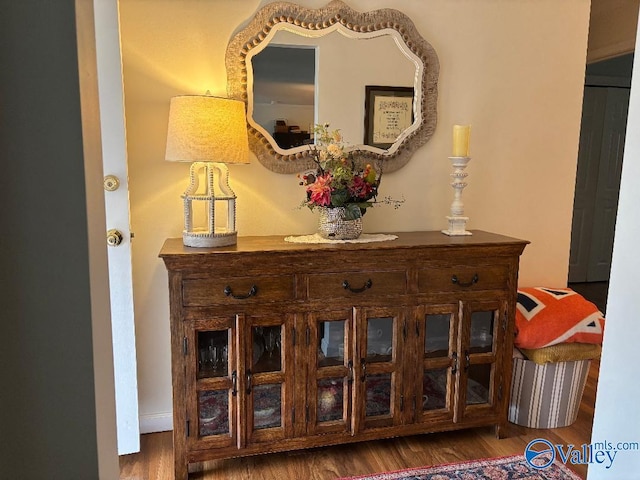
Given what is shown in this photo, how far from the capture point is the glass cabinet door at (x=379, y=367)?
2072 millimetres

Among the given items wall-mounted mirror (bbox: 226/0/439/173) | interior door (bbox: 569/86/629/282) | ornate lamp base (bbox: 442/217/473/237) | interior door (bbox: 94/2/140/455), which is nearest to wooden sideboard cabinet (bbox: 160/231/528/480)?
ornate lamp base (bbox: 442/217/473/237)

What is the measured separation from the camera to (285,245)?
2.02m

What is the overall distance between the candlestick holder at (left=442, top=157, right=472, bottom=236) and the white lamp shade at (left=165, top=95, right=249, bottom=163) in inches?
43.2

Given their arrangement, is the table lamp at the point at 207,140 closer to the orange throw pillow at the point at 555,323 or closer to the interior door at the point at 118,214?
the interior door at the point at 118,214

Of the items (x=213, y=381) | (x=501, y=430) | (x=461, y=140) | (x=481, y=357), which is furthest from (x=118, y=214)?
(x=501, y=430)

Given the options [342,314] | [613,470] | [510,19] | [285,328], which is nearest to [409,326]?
[342,314]

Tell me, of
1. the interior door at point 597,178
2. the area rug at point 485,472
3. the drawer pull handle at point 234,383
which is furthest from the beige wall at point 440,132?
the interior door at point 597,178

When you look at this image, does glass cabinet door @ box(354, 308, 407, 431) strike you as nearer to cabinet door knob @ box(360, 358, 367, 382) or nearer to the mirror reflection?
cabinet door knob @ box(360, 358, 367, 382)

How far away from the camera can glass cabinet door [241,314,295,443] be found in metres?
1.96

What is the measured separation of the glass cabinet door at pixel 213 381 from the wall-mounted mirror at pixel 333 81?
0.85m

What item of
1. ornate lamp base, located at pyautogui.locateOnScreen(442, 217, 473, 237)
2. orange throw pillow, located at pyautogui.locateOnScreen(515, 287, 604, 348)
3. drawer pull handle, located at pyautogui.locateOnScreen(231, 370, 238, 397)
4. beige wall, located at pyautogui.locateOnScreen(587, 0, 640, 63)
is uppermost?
beige wall, located at pyautogui.locateOnScreen(587, 0, 640, 63)

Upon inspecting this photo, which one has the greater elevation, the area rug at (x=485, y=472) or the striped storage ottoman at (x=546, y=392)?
the striped storage ottoman at (x=546, y=392)

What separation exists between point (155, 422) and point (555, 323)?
6.65 ft

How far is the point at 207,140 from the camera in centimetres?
189
